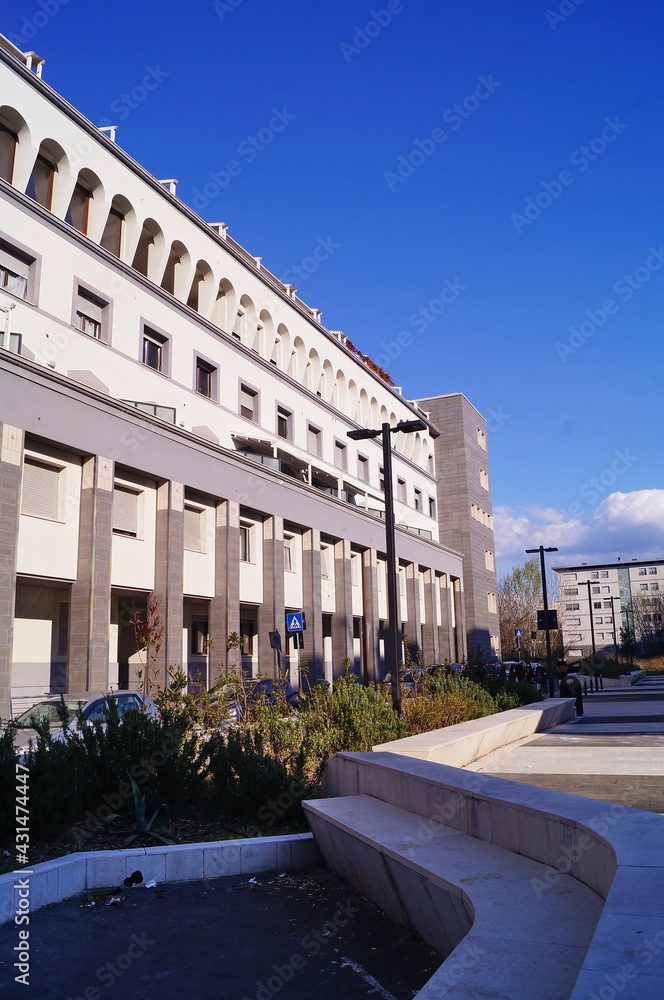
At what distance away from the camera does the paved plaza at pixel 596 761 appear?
865 centimetres

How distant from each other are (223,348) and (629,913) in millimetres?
29460

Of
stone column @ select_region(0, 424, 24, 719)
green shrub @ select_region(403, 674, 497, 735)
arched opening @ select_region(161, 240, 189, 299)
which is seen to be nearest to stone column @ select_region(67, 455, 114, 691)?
stone column @ select_region(0, 424, 24, 719)

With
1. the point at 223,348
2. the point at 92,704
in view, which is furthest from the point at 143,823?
the point at 223,348

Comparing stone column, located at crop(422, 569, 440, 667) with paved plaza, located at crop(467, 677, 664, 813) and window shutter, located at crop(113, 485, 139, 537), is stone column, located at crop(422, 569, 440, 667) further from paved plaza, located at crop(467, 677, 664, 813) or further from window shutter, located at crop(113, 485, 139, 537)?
paved plaza, located at crop(467, 677, 664, 813)

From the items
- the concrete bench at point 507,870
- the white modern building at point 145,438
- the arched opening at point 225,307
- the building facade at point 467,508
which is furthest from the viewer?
the building facade at point 467,508

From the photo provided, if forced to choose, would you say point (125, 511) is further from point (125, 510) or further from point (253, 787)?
point (253, 787)

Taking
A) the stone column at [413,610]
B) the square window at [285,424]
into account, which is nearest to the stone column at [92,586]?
the square window at [285,424]

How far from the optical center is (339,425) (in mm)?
41594

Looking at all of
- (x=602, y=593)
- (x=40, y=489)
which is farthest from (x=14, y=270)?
(x=602, y=593)

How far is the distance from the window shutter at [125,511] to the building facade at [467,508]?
35389mm

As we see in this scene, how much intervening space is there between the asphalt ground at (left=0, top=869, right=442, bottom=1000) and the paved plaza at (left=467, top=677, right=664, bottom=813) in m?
3.25

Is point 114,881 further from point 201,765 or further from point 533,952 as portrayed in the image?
point 533,952

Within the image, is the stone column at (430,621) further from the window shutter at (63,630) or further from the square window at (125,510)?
the window shutter at (63,630)

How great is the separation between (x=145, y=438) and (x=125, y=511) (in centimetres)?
229
